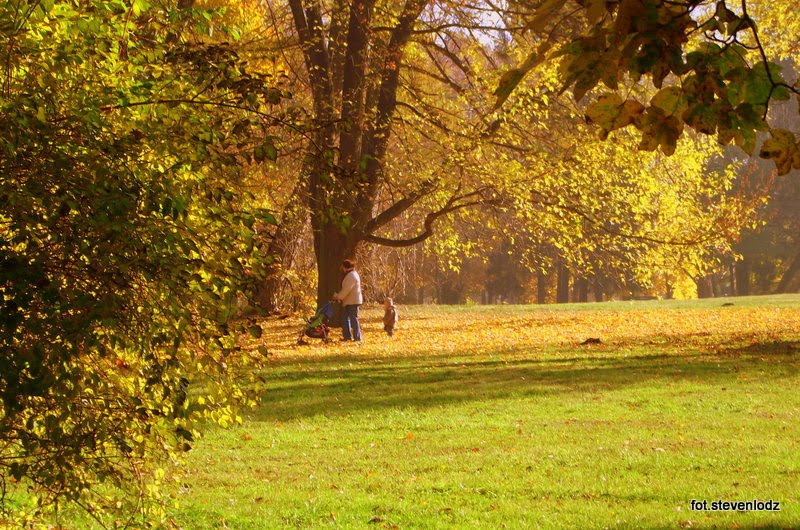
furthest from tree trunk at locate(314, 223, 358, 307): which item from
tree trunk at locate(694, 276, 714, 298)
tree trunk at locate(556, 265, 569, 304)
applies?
tree trunk at locate(694, 276, 714, 298)

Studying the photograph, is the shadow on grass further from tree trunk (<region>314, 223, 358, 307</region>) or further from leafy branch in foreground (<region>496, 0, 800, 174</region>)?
leafy branch in foreground (<region>496, 0, 800, 174</region>)

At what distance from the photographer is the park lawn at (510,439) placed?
274 inches

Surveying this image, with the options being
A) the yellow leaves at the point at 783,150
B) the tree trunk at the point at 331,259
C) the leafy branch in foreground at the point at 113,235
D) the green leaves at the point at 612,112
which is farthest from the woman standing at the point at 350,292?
the yellow leaves at the point at 783,150

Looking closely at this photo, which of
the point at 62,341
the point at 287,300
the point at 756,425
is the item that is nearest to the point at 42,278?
the point at 62,341

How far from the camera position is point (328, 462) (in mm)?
8898

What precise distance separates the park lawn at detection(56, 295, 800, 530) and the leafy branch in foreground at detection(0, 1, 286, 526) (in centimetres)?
97

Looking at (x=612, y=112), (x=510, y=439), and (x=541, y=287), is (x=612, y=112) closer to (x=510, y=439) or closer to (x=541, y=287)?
(x=510, y=439)

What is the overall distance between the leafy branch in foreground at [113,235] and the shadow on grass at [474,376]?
274 inches

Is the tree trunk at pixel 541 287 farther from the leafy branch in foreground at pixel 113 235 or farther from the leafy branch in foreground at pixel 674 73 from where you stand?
the leafy branch in foreground at pixel 674 73

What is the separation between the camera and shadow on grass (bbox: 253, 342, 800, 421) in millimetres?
12594

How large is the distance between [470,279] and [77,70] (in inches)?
2221

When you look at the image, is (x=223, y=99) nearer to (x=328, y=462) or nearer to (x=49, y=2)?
(x=49, y=2)

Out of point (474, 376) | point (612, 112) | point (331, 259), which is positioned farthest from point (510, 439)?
point (331, 259)

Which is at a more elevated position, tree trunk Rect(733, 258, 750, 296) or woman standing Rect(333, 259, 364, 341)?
tree trunk Rect(733, 258, 750, 296)
